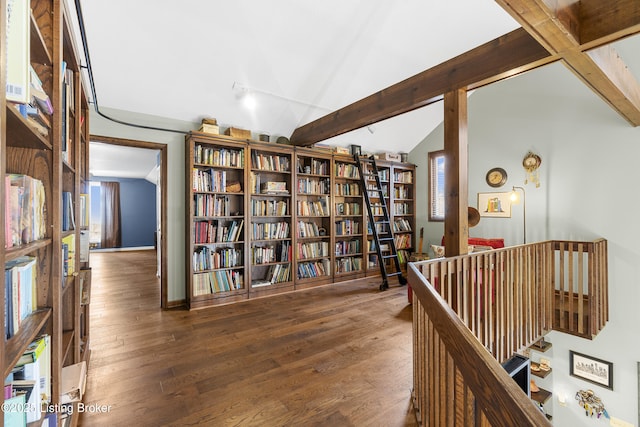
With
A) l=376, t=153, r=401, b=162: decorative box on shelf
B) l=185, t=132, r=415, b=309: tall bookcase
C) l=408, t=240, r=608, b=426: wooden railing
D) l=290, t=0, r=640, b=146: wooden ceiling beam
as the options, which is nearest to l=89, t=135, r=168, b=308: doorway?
l=185, t=132, r=415, b=309: tall bookcase

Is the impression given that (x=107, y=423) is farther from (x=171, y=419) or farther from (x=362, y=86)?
(x=362, y=86)

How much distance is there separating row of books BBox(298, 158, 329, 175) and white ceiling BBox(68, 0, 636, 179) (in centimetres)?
78

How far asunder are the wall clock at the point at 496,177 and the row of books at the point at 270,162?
319 cm

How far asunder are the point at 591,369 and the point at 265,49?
5.44 metres

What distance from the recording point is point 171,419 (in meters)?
1.60

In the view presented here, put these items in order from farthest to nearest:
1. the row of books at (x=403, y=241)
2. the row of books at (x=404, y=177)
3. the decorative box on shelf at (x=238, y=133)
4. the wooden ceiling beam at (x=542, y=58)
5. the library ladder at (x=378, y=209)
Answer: the row of books at (x=404, y=177) < the row of books at (x=403, y=241) < the library ladder at (x=378, y=209) < the decorative box on shelf at (x=238, y=133) < the wooden ceiling beam at (x=542, y=58)

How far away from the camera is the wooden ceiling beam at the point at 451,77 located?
6.79 feet

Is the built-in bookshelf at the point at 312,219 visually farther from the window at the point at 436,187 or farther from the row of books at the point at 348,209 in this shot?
the window at the point at 436,187

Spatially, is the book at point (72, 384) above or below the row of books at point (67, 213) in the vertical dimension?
below

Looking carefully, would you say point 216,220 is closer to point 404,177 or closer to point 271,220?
point 271,220

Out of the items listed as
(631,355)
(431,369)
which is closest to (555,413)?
(631,355)

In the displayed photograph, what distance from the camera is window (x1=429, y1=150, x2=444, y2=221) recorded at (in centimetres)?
538

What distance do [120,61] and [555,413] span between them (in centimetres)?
675

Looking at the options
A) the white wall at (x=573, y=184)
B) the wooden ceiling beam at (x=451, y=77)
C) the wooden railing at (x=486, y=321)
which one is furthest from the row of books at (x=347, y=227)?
the wooden railing at (x=486, y=321)
